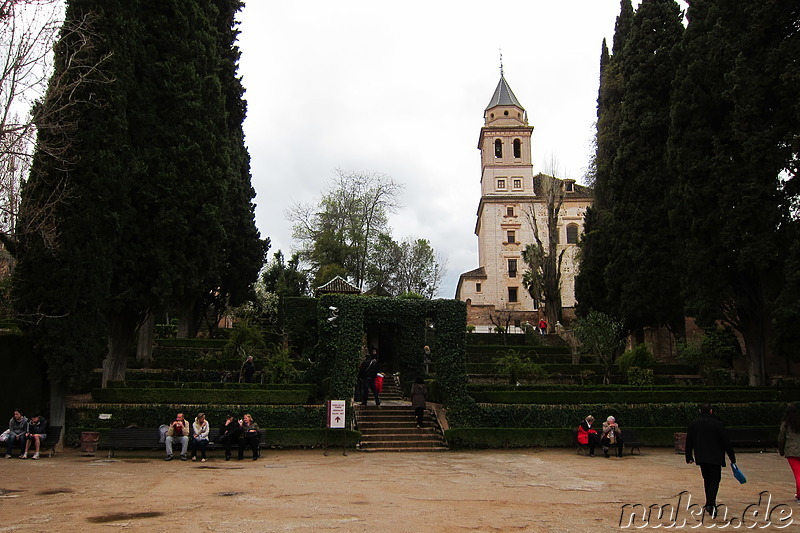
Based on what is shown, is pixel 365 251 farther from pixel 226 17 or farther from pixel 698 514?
pixel 698 514

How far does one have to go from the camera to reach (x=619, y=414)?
16.8 meters

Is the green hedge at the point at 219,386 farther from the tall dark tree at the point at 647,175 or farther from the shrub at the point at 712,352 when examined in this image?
the shrub at the point at 712,352

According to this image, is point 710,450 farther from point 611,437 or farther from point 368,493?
point 611,437

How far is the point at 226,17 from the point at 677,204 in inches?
762

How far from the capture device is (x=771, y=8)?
1853 cm

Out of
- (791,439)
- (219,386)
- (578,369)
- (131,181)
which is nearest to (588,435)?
(791,439)

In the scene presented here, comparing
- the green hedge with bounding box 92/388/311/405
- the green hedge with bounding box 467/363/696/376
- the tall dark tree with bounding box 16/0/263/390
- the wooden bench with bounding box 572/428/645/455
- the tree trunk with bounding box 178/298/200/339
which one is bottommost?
the wooden bench with bounding box 572/428/645/455

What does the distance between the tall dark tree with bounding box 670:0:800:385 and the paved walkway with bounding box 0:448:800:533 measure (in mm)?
6630

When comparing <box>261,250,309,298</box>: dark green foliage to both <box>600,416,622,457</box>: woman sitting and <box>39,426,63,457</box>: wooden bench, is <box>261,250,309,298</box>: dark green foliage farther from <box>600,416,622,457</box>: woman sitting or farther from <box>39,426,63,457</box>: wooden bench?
<box>600,416,622,457</box>: woman sitting

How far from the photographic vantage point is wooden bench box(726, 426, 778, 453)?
51.4 feet

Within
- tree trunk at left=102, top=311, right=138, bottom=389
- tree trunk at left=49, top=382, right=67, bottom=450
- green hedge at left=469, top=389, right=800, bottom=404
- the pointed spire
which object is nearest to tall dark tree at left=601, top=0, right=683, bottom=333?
green hedge at left=469, top=389, right=800, bottom=404

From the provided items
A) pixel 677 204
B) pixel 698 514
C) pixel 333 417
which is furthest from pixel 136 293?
pixel 677 204

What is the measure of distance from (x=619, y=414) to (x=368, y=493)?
9725mm

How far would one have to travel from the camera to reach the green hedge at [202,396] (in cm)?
1543
